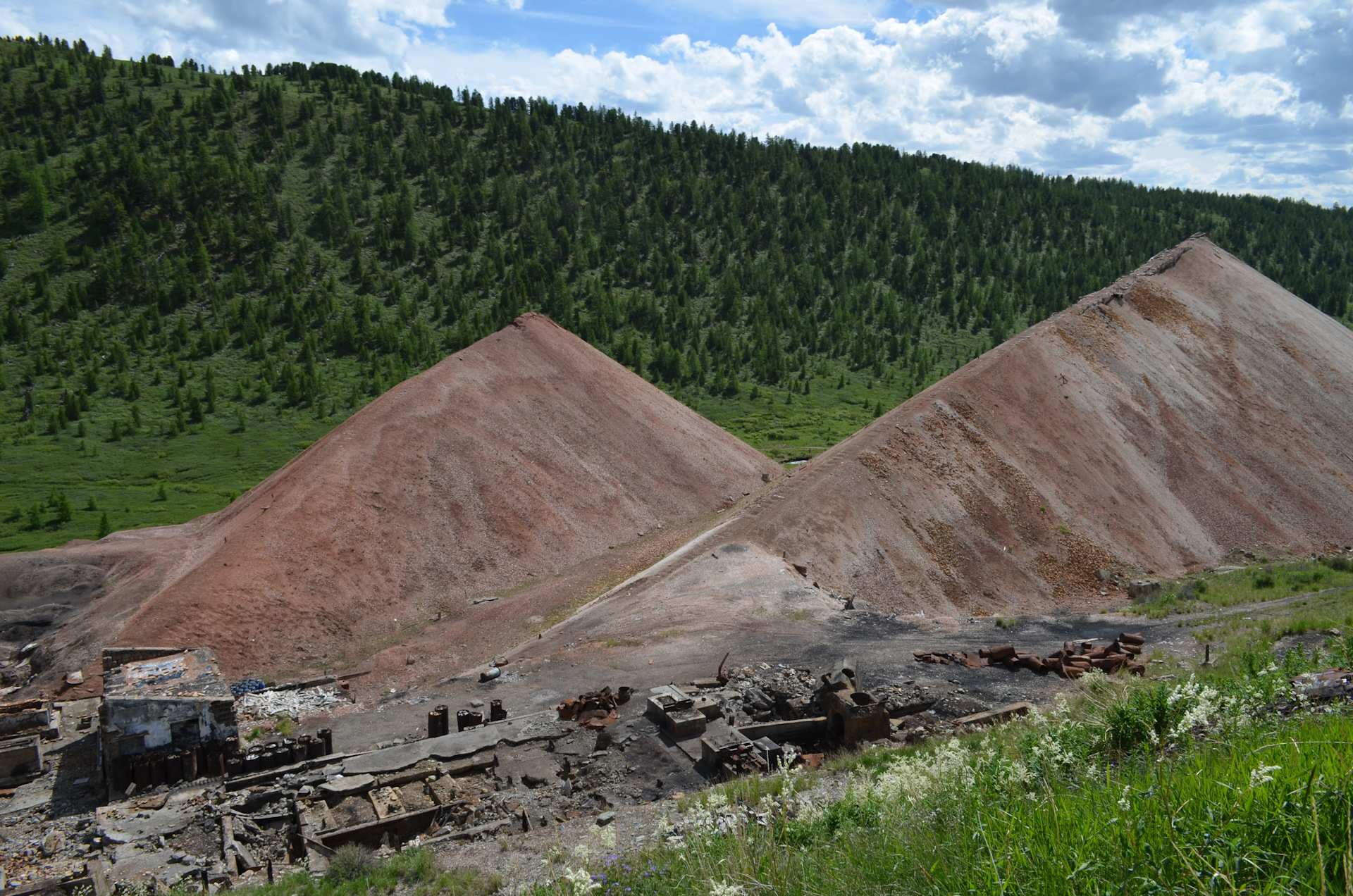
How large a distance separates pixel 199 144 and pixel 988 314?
79589mm

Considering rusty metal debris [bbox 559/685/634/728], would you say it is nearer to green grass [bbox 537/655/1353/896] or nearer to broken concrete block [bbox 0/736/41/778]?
green grass [bbox 537/655/1353/896]

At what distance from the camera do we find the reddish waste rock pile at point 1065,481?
79.8 feet

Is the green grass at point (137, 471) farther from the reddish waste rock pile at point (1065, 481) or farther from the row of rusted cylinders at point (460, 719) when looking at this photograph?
the reddish waste rock pile at point (1065, 481)

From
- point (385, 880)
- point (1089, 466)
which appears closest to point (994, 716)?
point (385, 880)

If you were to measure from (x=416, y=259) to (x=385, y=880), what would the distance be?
7481cm

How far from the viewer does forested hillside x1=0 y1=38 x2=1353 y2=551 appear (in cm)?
5600

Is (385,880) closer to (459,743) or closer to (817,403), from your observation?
(459,743)

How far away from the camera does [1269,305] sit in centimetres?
4334

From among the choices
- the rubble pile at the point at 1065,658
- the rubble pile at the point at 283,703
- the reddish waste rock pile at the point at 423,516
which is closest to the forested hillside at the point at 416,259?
the reddish waste rock pile at the point at 423,516

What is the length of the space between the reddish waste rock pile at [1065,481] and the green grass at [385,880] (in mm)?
9851

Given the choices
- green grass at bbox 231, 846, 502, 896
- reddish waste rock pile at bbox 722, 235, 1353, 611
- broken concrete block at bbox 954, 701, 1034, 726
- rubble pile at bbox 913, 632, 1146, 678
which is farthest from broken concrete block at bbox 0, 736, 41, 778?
rubble pile at bbox 913, 632, 1146, 678

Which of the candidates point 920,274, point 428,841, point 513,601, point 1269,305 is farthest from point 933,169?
point 428,841

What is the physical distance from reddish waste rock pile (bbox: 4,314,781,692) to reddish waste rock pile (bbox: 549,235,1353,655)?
740 cm

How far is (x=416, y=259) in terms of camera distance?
256ft
